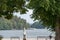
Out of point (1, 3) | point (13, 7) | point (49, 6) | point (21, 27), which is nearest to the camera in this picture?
point (49, 6)

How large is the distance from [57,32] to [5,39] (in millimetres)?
5182

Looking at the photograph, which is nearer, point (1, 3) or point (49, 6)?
point (49, 6)

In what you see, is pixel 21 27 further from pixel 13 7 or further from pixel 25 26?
pixel 13 7

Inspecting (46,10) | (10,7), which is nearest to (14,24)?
(10,7)

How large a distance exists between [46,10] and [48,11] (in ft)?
1.00

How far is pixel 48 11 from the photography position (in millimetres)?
6605

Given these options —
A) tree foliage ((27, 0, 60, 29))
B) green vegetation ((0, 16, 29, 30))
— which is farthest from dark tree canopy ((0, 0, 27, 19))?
green vegetation ((0, 16, 29, 30))

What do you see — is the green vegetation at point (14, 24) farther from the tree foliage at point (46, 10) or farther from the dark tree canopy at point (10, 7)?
the tree foliage at point (46, 10)

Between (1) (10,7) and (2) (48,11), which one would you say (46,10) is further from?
(1) (10,7)

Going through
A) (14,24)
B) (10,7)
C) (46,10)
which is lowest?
(46,10)

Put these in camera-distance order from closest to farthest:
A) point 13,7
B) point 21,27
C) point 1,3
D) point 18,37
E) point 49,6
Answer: point 49,6 < point 1,3 < point 13,7 < point 21,27 < point 18,37

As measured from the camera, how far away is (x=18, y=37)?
12.8 metres

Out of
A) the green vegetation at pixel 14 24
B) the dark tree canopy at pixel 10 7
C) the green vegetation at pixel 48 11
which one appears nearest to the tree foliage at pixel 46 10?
the green vegetation at pixel 48 11

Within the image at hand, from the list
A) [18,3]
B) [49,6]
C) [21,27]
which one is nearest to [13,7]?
[18,3]
